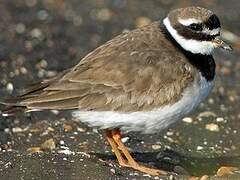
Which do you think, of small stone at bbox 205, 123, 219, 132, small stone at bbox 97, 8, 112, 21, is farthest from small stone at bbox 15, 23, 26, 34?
small stone at bbox 205, 123, 219, 132

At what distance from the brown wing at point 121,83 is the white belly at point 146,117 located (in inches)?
2.3

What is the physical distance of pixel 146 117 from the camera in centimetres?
743

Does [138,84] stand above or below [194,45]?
below

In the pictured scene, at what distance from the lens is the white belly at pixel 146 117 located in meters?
7.43

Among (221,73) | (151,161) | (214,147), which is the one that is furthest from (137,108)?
(221,73)

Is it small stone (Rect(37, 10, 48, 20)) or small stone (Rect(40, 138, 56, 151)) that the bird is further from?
small stone (Rect(37, 10, 48, 20))

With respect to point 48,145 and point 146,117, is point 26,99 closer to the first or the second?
point 48,145

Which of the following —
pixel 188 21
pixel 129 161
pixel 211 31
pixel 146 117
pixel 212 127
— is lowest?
pixel 212 127

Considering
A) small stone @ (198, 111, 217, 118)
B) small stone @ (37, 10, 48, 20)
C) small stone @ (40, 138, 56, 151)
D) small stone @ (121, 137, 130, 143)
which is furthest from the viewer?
small stone @ (37, 10, 48, 20)

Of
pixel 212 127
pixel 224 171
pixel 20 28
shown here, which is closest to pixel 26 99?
pixel 224 171

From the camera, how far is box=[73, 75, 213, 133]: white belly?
7430 millimetres

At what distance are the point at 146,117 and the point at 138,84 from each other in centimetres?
33

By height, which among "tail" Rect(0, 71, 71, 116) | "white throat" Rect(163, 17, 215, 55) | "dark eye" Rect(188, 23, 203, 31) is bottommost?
"tail" Rect(0, 71, 71, 116)

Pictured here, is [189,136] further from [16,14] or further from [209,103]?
[16,14]
